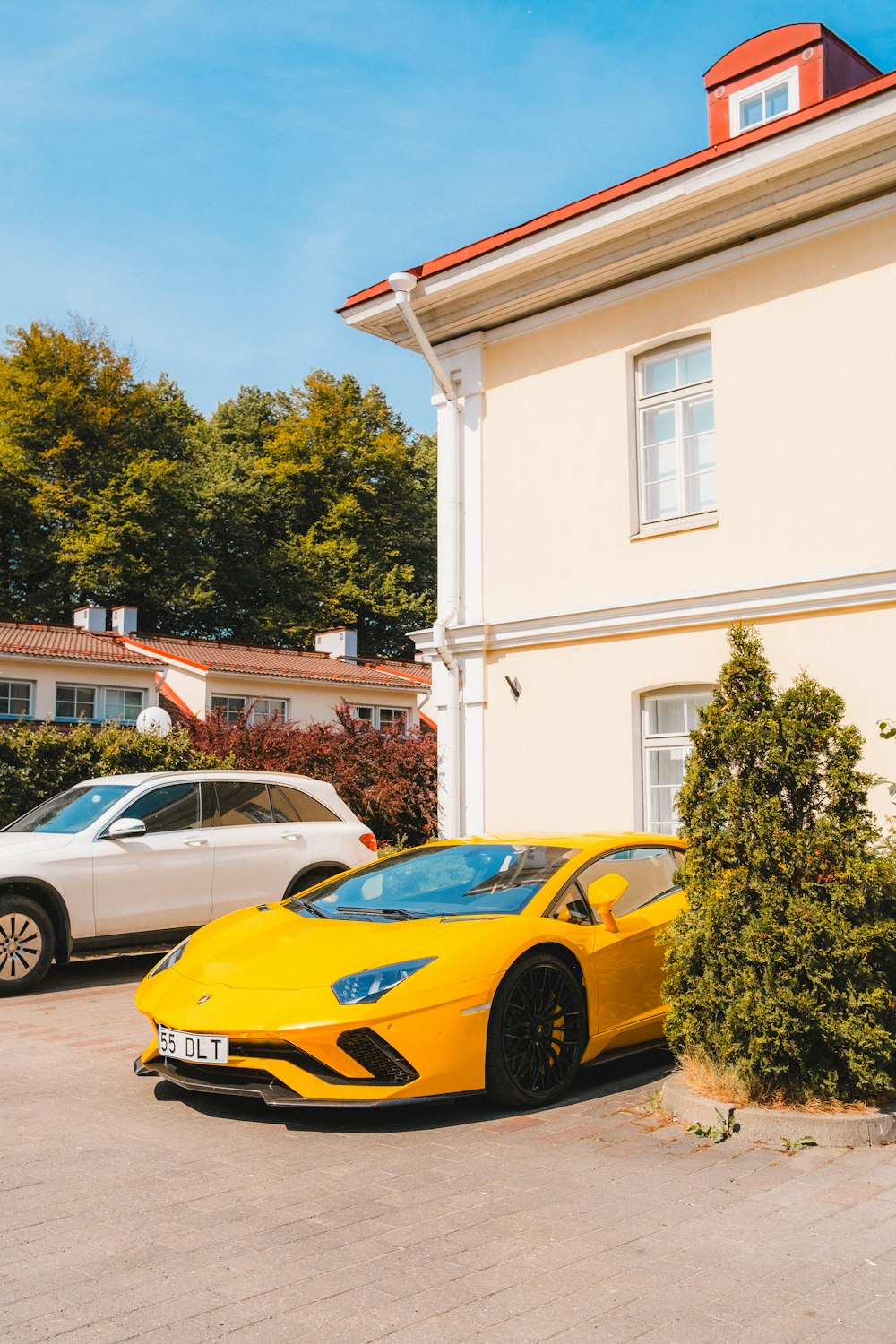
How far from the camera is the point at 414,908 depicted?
6496mm

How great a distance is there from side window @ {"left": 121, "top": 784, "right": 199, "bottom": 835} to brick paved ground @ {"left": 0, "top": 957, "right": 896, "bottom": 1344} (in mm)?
4205

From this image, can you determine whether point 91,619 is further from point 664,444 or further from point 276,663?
point 664,444

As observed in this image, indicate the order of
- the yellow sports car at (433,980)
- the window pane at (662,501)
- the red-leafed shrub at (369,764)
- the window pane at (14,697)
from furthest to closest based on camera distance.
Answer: the window pane at (14,697)
the red-leafed shrub at (369,764)
the window pane at (662,501)
the yellow sports car at (433,980)

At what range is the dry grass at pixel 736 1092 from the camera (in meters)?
5.49

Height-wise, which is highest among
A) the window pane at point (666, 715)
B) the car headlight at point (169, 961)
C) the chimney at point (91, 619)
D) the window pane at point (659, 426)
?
the chimney at point (91, 619)

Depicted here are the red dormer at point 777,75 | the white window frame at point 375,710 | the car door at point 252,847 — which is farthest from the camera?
the white window frame at point 375,710

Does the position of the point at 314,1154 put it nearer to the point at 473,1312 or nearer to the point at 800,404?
the point at 473,1312

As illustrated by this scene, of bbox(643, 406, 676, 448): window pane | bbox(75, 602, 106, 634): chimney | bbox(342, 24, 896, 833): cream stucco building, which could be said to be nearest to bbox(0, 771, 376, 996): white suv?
bbox(342, 24, 896, 833): cream stucco building

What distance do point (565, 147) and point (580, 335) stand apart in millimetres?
3962

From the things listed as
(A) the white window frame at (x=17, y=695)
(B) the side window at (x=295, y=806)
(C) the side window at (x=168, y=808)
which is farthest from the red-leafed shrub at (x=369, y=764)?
(A) the white window frame at (x=17, y=695)

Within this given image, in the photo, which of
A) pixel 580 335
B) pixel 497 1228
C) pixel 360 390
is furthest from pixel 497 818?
pixel 360 390

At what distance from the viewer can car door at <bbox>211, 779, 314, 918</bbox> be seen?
34.3 ft

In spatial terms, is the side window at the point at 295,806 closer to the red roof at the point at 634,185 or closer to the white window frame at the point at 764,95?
the red roof at the point at 634,185

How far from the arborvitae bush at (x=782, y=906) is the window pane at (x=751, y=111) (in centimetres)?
980
